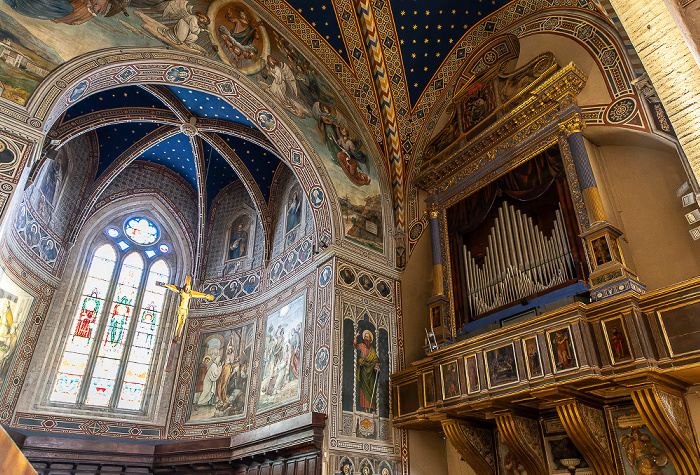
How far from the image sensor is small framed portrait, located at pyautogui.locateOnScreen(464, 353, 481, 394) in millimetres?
8234

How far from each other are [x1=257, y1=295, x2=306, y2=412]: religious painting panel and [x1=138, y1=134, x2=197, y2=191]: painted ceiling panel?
6146mm

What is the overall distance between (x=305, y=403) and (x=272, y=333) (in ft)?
8.77

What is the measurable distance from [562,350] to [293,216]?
8283 millimetres

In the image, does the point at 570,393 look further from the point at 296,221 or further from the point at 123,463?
the point at 123,463

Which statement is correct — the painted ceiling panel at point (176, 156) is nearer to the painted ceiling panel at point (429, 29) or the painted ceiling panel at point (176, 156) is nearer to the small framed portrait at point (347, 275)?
the painted ceiling panel at point (429, 29)

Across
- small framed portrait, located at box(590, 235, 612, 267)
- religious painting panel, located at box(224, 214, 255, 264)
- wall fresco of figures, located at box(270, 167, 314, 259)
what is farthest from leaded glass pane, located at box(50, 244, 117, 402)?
small framed portrait, located at box(590, 235, 612, 267)

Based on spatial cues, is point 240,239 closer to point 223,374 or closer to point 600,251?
point 223,374

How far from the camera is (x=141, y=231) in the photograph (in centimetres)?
1530

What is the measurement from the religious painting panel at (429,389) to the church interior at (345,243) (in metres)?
0.04

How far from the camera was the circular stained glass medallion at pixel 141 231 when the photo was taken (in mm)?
15078

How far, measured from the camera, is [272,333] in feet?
39.8

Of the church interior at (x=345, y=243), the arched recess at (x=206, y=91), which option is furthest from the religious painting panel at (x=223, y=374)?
the arched recess at (x=206, y=91)

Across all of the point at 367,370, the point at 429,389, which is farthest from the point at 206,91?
the point at 429,389

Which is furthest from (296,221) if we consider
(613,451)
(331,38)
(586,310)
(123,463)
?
(613,451)
